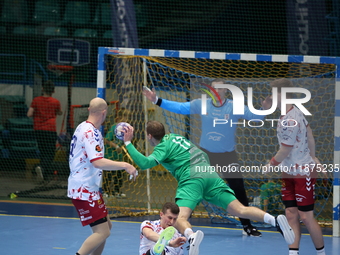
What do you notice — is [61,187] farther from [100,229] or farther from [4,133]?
[100,229]

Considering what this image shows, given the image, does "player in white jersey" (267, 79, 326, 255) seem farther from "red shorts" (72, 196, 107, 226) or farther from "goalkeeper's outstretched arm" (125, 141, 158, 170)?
"red shorts" (72, 196, 107, 226)

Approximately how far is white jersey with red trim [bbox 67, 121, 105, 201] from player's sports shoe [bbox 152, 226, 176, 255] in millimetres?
867

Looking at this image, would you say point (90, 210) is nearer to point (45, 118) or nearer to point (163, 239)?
point (163, 239)

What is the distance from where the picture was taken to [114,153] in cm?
1003

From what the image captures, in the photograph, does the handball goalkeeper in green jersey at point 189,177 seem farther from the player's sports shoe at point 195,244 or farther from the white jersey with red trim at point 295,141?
the white jersey with red trim at point 295,141

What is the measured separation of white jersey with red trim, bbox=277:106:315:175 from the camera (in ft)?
19.2

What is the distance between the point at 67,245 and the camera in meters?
7.07

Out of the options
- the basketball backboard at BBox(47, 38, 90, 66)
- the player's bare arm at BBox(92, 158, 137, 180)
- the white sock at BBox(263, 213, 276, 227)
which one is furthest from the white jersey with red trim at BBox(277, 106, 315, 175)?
the basketball backboard at BBox(47, 38, 90, 66)

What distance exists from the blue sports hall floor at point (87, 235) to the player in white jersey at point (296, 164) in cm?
101

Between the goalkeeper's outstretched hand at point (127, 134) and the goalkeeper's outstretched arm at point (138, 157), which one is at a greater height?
the goalkeeper's outstretched hand at point (127, 134)

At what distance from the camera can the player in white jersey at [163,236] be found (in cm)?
489

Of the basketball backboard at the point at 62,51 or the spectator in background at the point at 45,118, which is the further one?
the basketball backboard at the point at 62,51

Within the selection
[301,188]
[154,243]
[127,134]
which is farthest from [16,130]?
[301,188]

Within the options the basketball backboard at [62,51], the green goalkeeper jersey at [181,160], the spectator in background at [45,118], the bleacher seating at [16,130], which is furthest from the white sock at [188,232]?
the bleacher seating at [16,130]
